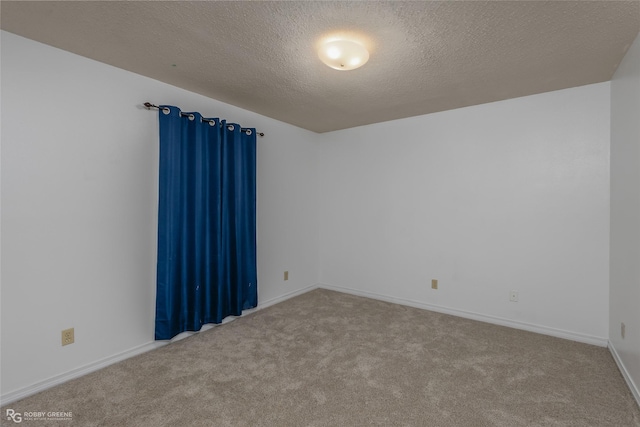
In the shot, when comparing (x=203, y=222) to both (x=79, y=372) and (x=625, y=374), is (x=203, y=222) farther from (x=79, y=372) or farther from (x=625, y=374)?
(x=625, y=374)

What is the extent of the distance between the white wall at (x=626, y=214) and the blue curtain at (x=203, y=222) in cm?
303

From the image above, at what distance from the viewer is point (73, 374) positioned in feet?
6.97

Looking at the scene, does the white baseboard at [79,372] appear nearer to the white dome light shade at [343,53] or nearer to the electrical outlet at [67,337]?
the electrical outlet at [67,337]

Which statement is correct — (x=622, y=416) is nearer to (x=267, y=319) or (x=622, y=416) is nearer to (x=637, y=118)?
(x=637, y=118)

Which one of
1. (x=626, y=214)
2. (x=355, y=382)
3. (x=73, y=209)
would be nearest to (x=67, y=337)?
(x=73, y=209)

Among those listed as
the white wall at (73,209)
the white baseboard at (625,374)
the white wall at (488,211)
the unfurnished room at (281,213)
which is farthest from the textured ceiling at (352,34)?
the white baseboard at (625,374)

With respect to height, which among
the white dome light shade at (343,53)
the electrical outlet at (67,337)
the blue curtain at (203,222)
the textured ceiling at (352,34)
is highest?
the textured ceiling at (352,34)

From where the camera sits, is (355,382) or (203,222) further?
(203,222)

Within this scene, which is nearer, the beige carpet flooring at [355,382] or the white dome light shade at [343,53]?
the beige carpet flooring at [355,382]

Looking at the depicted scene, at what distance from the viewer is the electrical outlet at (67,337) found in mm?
2103

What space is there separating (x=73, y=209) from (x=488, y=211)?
3.64m

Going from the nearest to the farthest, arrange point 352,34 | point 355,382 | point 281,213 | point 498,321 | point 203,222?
point 352,34 < point 355,382 < point 203,222 < point 498,321 < point 281,213

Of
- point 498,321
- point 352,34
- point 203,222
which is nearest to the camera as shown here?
point 352,34

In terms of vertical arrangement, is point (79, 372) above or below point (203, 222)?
below
